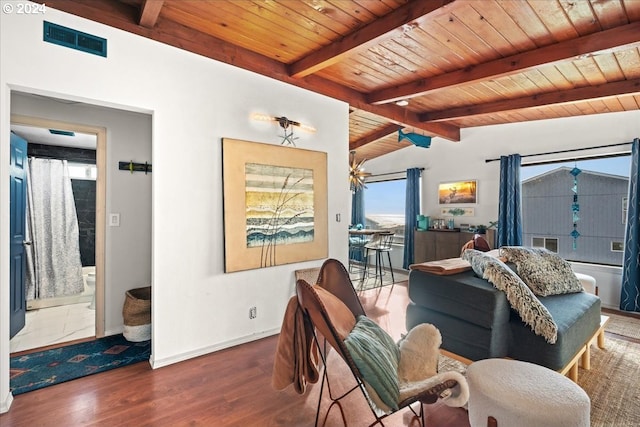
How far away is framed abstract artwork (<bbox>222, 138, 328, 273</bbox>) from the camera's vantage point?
2.84 m

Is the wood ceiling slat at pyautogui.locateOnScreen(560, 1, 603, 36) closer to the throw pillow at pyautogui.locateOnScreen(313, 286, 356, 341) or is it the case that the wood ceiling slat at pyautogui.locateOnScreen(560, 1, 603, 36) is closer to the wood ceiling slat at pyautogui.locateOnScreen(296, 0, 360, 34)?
the wood ceiling slat at pyautogui.locateOnScreen(296, 0, 360, 34)

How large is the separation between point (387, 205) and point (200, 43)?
18.8 feet

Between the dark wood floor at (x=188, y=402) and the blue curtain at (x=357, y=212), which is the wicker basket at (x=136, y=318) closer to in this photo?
the dark wood floor at (x=188, y=402)

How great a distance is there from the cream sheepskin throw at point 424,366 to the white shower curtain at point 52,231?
478 cm

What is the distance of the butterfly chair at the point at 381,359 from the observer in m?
1.43

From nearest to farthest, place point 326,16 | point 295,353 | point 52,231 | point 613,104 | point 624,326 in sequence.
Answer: point 295,353 → point 326,16 → point 624,326 → point 613,104 → point 52,231

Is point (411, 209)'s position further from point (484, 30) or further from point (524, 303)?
point (524, 303)

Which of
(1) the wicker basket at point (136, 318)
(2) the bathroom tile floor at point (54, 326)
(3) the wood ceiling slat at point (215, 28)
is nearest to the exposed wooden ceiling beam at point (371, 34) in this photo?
(3) the wood ceiling slat at point (215, 28)

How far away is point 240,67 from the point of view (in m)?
2.88

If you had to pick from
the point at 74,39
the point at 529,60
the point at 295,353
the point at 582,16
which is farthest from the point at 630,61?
the point at 74,39

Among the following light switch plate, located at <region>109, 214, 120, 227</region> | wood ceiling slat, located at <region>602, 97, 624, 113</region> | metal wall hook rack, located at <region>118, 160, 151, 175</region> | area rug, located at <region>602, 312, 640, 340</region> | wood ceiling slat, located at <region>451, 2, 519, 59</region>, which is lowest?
area rug, located at <region>602, 312, 640, 340</region>

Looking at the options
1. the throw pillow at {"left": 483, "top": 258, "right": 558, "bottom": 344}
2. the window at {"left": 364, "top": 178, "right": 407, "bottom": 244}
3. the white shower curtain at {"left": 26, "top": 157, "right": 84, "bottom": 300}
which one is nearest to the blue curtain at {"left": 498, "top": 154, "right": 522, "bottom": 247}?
the window at {"left": 364, "top": 178, "right": 407, "bottom": 244}

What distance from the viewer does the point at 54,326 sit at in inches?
131

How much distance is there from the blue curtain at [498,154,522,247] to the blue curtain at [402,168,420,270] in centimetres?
165
